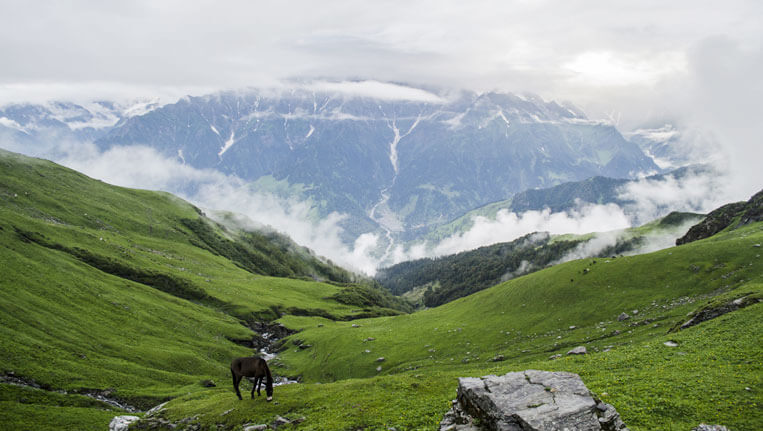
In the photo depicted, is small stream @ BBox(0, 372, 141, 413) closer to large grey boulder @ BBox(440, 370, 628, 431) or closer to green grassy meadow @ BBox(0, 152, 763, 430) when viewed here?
green grassy meadow @ BBox(0, 152, 763, 430)

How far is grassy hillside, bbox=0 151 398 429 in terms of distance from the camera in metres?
54.5

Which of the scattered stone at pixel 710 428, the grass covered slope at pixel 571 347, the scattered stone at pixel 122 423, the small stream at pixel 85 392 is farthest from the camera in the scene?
the small stream at pixel 85 392

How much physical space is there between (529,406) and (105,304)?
323ft

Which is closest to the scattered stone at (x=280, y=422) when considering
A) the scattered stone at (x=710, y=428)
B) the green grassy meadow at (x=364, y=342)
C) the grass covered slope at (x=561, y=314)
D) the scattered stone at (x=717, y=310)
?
the green grassy meadow at (x=364, y=342)

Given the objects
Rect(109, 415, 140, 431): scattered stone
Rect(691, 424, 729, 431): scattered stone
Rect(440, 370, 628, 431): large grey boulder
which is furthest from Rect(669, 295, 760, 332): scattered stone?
Rect(109, 415, 140, 431): scattered stone

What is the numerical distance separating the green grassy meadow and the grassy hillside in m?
0.43

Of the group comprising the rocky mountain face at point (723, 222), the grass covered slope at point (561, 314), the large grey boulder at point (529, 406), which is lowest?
the grass covered slope at point (561, 314)

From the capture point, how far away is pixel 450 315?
9712 centimetres

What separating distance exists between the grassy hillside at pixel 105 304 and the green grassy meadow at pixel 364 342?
1.40 feet

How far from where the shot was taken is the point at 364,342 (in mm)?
85438

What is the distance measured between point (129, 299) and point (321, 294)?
9928 cm

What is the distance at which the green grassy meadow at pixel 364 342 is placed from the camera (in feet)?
89.9

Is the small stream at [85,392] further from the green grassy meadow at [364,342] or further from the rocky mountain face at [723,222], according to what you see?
the rocky mountain face at [723,222]

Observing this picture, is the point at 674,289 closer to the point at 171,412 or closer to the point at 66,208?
the point at 171,412
